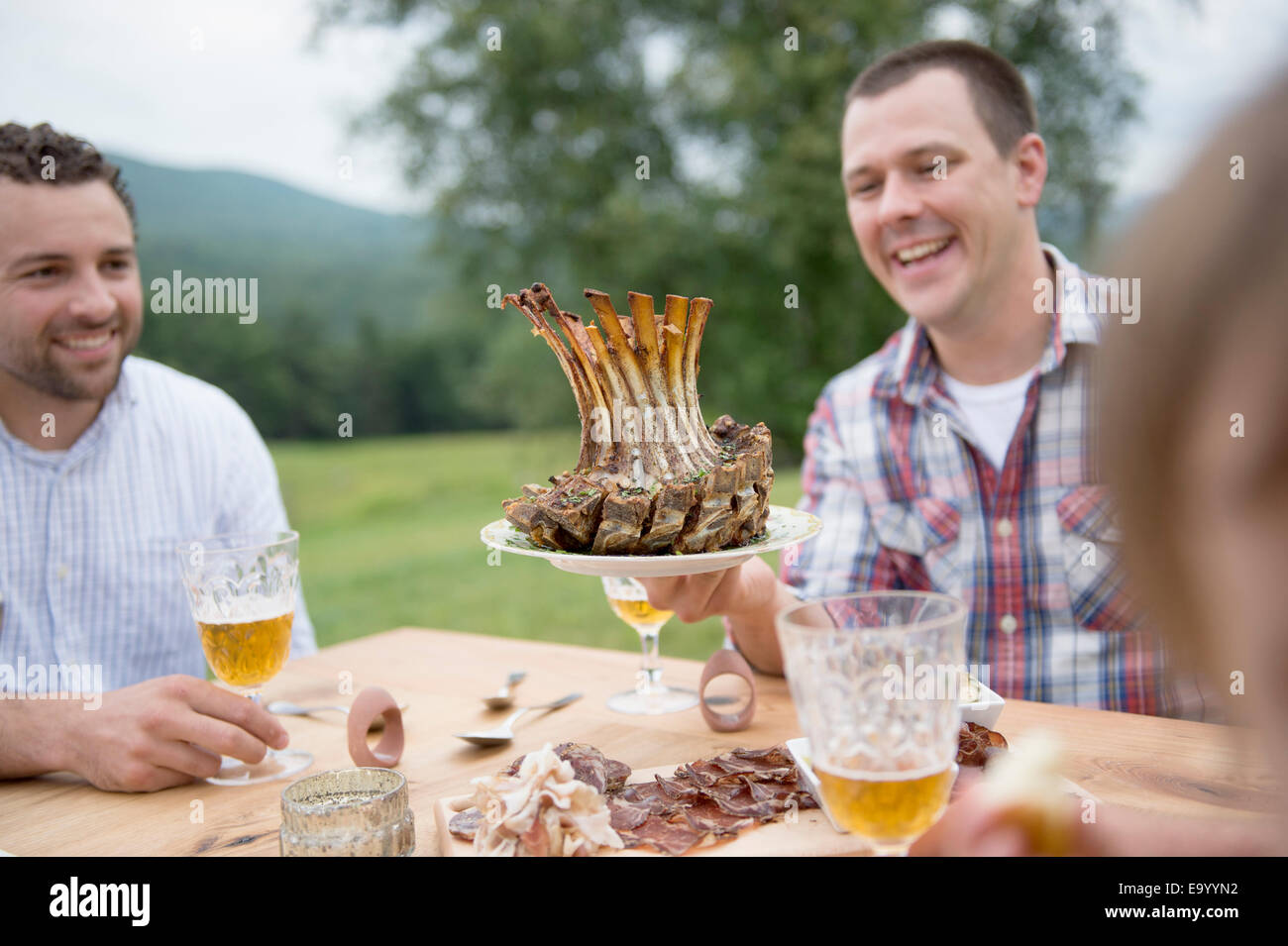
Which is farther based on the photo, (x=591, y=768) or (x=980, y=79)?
(x=980, y=79)

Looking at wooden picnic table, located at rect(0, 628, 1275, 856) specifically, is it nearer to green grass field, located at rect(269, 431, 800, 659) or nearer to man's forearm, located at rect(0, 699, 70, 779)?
man's forearm, located at rect(0, 699, 70, 779)

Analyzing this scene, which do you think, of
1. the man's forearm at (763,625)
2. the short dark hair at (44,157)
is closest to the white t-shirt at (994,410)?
the man's forearm at (763,625)

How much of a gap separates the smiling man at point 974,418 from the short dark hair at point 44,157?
2649 mm

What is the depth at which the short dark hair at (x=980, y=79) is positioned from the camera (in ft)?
11.4

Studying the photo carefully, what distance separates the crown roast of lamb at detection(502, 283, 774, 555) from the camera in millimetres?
1866

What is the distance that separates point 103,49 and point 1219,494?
14.7 m

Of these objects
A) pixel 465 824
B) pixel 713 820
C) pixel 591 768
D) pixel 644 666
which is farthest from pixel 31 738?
pixel 713 820

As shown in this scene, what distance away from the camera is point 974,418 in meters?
3.58

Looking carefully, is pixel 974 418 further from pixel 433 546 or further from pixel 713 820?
pixel 433 546

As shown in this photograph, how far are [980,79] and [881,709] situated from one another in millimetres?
2933

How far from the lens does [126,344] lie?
362 cm

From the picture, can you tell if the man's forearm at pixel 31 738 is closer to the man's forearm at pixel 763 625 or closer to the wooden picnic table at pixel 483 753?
the wooden picnic table at pixel 483 753
